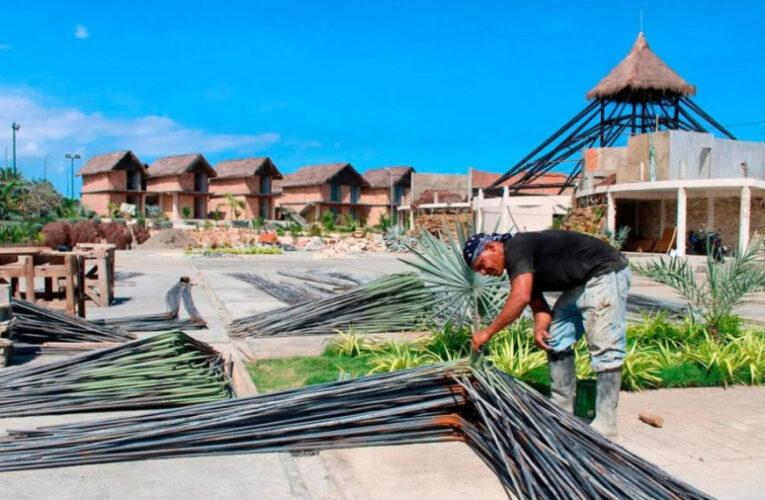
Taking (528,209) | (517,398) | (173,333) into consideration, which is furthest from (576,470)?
(528,209)

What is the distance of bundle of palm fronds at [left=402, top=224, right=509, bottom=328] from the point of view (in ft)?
17.9

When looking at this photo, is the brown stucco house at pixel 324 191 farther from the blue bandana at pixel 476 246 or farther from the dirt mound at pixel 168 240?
the blue bandana at pixel 476 246

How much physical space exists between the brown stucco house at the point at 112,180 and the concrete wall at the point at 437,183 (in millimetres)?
24529

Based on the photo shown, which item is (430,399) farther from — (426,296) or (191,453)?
(426,296)

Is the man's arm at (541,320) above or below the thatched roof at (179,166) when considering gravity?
below

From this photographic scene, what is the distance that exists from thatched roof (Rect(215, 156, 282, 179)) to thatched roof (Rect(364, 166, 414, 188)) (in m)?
9.21

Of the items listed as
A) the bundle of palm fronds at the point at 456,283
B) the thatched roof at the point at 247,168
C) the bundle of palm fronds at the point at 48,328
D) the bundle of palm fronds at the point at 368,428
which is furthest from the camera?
the thatched roof at the point at 247,168

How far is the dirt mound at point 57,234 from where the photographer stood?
24.0m

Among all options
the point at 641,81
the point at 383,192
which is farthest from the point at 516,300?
the point at 383,192

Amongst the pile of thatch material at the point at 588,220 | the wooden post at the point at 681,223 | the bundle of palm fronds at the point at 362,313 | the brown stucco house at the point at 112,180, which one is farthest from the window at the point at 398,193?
the bundle of palm fronds at the point at 362,313

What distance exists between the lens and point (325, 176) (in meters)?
58.0

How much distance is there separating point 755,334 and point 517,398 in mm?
4339

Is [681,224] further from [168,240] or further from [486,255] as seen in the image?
[168,240]

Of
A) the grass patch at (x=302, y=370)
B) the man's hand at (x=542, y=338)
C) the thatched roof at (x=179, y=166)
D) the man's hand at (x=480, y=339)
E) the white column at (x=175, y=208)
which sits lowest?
the grass patch at (x=302, y=370)
